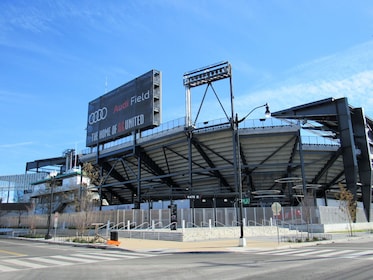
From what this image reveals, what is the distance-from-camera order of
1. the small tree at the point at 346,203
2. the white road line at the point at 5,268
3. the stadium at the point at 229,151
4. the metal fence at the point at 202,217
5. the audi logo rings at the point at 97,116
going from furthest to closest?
1. the audi logo rings at the point at 97,116
2. the stadium at the point at 229,151
3. the small tree at the point at 346,203
4. the metal fence at the point at 202,217
5. the white road line at the point at 5,268

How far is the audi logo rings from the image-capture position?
66312 mm

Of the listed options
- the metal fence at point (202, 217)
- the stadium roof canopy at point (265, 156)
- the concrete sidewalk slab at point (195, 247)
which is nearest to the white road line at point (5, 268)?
the concrete sidewalk slab at point (195, 247)

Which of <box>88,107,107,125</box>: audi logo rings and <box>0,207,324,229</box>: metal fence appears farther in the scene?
<box>88,107,107,125</box>: audi logo rings

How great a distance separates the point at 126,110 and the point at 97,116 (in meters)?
9.84

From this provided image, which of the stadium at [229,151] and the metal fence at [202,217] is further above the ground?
the stadium at [229,151]

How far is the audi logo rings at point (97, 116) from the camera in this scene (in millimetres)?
66312

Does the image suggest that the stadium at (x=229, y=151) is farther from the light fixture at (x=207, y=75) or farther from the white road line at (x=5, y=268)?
the white road line at (x=5, y=268)

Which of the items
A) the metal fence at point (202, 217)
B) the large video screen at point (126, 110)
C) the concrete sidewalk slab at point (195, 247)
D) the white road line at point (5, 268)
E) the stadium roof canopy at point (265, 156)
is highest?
the large video screen at point (126, 110)

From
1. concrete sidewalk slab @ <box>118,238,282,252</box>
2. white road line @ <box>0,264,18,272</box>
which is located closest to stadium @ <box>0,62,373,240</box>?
concrete sidewalk slab @ <box>118,238,282,252</box>

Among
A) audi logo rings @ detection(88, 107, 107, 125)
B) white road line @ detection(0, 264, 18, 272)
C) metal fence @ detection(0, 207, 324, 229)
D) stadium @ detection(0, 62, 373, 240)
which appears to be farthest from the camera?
audi logo rings @ detection(88, 107, 107, 125)

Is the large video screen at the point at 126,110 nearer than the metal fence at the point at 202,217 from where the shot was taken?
No

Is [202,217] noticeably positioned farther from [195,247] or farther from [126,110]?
[126,110]

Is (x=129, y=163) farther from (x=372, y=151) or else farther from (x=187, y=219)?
(x=372, y=151)

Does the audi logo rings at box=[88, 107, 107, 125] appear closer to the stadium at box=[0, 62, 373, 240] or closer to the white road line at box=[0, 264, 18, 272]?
the stadium at box=[0, 62, 373, 240]
